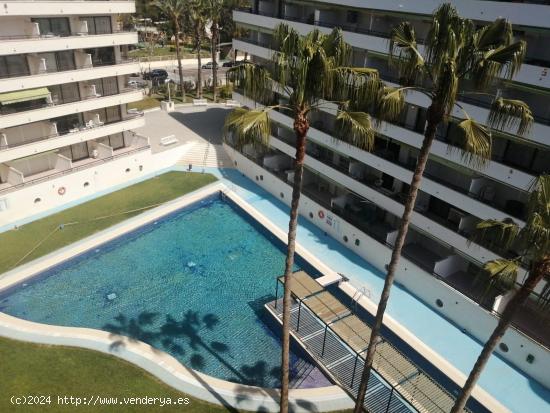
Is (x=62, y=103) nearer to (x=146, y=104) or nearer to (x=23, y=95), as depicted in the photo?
(x=23, y=95)

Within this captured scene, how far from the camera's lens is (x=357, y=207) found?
32.1 meters

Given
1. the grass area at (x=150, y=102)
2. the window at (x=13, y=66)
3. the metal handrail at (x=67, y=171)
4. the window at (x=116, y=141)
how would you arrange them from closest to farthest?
the window at (x=13, y=66)
the metal handrail at (x=67, y=171)
the window at (x=116, y=141)
the grass area at (x=150, y=102)

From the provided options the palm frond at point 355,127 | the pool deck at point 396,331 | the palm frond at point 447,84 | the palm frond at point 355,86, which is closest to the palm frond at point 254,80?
the palm frond at point 355,86

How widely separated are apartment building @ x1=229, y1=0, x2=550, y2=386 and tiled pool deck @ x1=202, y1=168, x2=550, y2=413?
0.60 meters

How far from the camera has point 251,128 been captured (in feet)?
40.0

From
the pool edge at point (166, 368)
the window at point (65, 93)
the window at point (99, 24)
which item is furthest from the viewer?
the window at point (99, 24)

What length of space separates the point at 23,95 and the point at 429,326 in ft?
105

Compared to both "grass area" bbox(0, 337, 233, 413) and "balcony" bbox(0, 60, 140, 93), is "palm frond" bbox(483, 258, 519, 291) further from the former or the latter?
"balcony" bbox(0, 60, 140, 93)

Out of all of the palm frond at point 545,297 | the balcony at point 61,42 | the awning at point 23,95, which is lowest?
the awning at point 23,95

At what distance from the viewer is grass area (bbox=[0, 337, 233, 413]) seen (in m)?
19.4

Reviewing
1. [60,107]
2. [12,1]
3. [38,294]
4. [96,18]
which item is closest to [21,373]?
[38,294]

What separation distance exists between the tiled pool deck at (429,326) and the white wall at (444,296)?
409mm

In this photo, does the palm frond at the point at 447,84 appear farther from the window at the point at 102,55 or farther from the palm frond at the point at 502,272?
the window at the point at 102,55

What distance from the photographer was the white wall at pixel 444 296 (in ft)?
71.3
